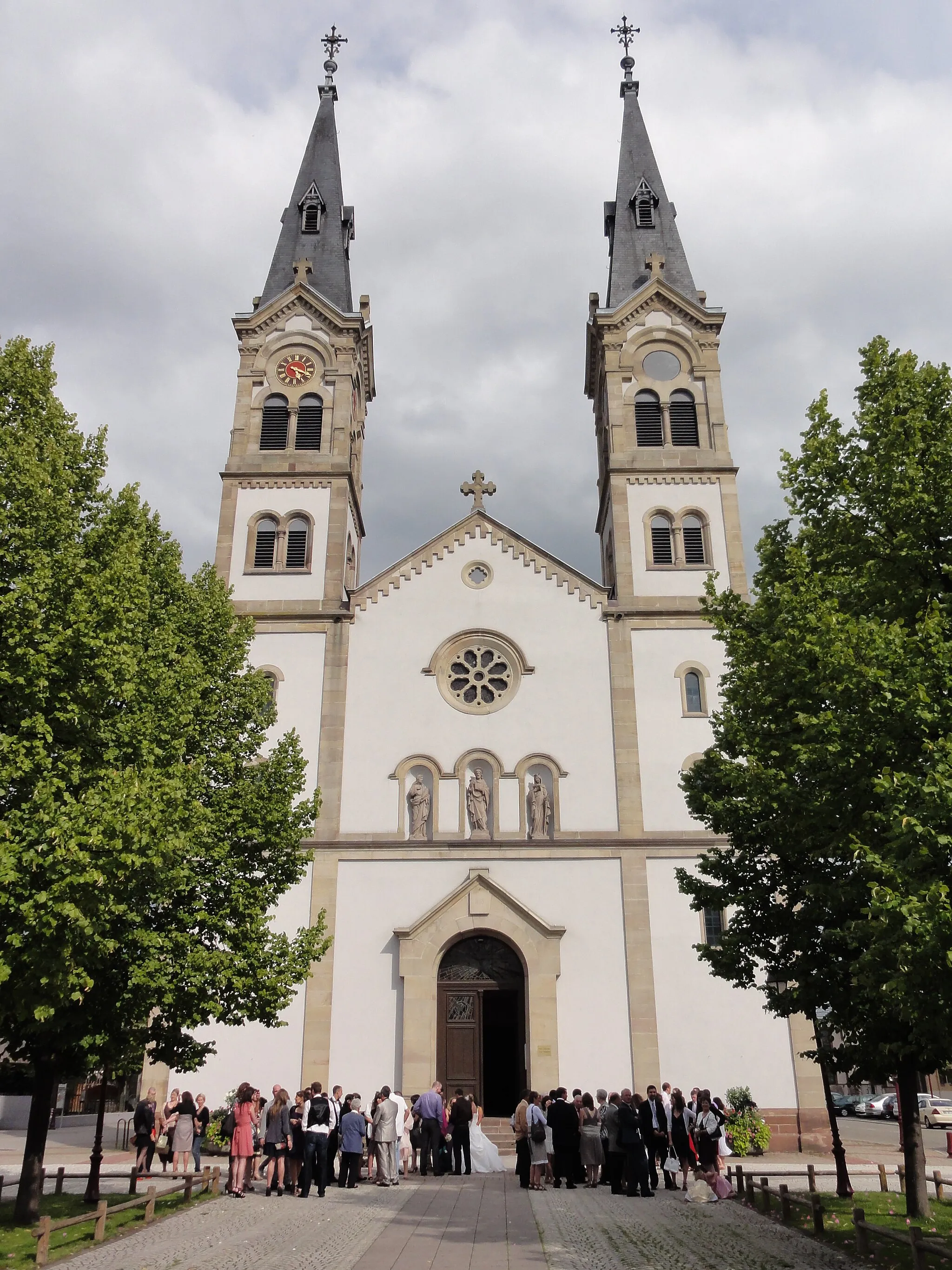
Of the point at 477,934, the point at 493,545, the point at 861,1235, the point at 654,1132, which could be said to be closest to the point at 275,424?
the point at 493,545

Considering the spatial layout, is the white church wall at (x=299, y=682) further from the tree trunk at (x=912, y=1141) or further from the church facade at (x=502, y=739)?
the tree trunk at (x=912, y=1141)

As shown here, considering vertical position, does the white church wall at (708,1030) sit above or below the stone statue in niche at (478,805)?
below

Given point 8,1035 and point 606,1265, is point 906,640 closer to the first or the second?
point 606,1265

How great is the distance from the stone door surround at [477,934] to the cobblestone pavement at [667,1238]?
318 inches

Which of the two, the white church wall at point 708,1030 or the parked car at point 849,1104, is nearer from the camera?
the white church wall at point 708,1030

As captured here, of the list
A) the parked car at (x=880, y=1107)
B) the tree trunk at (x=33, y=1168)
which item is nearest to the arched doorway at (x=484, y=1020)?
the tree trunk at (x=33, y=1168)

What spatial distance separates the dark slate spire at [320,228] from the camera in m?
37.7

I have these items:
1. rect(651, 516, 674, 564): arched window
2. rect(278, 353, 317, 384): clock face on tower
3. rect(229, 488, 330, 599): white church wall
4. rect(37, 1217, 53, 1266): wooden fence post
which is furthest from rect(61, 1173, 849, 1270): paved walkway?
rect(278, 353, 317, 384): clock face on tower

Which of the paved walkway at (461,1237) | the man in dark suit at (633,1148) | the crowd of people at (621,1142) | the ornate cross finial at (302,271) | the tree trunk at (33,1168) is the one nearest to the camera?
the paved walkway at (461,1237)

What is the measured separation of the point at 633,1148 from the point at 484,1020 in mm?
9327

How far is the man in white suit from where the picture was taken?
736 inches

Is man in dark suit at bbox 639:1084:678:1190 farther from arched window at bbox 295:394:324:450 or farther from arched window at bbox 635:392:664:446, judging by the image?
arched window at bbox 295:394:324:450

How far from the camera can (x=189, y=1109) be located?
64.6 feet

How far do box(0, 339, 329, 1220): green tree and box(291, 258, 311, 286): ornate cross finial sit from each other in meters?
19.5
